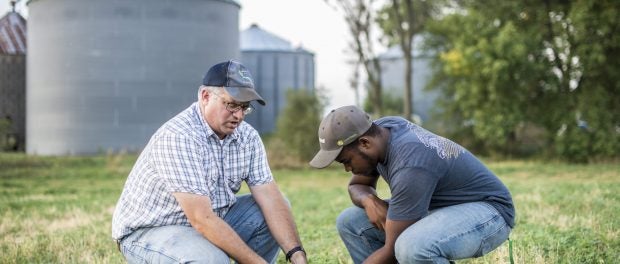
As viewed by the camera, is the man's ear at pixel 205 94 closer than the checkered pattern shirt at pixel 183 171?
No

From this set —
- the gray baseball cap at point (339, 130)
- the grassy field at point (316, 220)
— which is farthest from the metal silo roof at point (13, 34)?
the gray baseball cap at point (339, 130)

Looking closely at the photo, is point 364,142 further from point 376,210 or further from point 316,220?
point 316,220

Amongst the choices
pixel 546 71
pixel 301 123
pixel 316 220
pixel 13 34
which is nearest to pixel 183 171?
pixel 316 220

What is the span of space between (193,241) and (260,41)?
36.8 meters

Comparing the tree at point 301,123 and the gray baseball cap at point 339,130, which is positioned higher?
the gray baseball cap at point 339,130

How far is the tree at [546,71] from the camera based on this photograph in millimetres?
26750

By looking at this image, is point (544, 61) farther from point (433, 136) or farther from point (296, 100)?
point (433, 136)

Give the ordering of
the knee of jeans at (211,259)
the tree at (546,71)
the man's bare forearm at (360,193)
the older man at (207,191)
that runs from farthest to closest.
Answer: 1. the tree at (546,71)
2. the man's bare forearm at (360,193)
3. the older man at (207,191)
4. the knee of jeans at (211,259)

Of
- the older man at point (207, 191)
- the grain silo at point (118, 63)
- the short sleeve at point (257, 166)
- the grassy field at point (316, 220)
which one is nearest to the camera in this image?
the older man at point (207, 191)

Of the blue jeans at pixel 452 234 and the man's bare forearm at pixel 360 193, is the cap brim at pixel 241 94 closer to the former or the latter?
the man's bare forearm at pixel 360 193

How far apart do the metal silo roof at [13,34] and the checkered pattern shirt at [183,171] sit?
104 feet

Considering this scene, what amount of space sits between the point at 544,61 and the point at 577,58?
1.19m

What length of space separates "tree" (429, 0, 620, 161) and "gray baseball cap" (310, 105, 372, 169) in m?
22.9

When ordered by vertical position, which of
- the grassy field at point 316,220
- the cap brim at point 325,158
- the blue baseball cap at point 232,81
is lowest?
the grassy field at point 316,220
